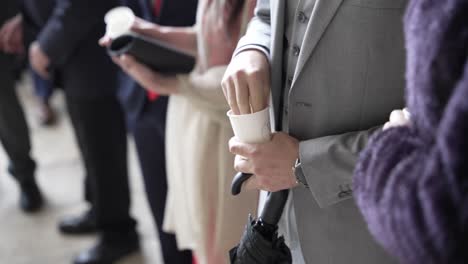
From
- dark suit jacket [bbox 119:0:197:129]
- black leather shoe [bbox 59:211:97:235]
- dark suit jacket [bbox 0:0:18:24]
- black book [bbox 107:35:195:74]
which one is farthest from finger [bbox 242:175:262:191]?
dark suit jacket [bbox 0:0:18:24]

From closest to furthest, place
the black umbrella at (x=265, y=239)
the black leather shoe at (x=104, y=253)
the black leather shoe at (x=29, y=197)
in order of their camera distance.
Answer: the black umbrella at (x=265, y=239) < the black leather shoe at (x=104, y=253) < the black leather shoe at (x=29, y=197)

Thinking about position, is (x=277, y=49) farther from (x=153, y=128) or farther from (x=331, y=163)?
(x=153, y=128)

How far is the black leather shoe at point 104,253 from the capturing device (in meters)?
A: 1.98

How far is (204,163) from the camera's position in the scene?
3.96ft

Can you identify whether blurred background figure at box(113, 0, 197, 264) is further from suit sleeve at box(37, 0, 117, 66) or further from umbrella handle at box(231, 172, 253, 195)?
umbrella handle at box(231, 172, 253, 195)

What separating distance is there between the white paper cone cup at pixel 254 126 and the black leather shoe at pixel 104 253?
53.7 inches

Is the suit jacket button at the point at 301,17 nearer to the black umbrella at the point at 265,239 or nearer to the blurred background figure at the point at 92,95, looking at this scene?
the black umbrella at the point at 265,239

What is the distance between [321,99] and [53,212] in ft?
6.23

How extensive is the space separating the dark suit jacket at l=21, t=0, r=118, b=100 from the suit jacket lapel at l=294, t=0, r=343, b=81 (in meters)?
1.09

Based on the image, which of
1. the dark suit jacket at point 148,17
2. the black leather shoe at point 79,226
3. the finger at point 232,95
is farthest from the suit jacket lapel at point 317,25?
the black leather shoe at point 79,226

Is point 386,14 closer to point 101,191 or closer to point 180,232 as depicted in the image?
point 180,232

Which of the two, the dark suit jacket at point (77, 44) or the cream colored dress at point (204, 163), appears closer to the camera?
the cream colored dress at point (204, 163)

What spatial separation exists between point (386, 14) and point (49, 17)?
141 cm

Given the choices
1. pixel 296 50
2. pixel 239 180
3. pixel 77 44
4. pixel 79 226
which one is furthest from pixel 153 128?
pixel 79 226
